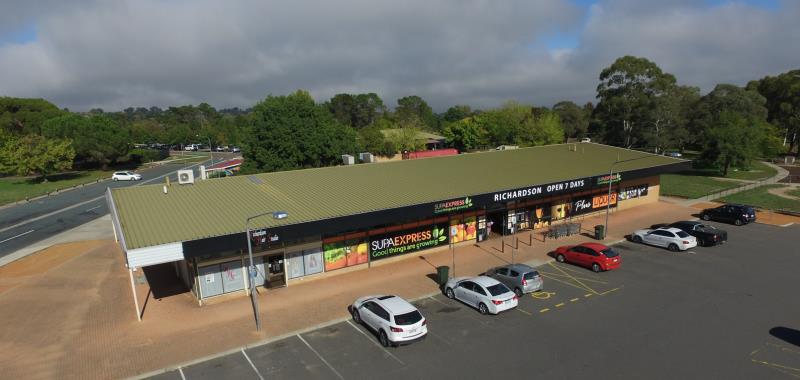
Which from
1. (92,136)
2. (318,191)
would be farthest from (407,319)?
(92,136)

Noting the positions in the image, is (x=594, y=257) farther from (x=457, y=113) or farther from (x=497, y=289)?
(x=457, y=113)

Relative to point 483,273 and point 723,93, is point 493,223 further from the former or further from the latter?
point 723,93

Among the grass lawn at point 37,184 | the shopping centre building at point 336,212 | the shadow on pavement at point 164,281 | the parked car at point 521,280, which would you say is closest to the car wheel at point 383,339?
the shopping centre building at point 336,212

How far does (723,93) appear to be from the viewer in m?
83.5

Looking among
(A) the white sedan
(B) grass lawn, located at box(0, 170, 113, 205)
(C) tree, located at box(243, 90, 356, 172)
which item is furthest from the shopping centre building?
(B) grass lawn, located at box(0, 170, 113, 205)

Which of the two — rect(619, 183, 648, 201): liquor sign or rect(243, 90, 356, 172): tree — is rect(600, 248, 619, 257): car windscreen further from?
rect(243, 90, 356, 172): tree

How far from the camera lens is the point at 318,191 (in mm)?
27359

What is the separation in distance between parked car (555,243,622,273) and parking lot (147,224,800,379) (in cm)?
81

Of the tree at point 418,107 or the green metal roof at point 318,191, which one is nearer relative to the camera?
the green metal roof at point 318,191

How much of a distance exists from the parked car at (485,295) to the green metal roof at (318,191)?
21.9 feet

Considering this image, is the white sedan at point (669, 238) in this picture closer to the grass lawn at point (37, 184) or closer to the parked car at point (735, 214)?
the parked car at point (735, 214)

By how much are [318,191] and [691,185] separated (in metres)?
48.2

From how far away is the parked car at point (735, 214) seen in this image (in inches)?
1332

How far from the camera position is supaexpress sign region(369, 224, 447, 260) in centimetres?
2659
